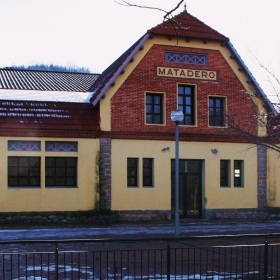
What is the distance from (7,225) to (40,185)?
2.19 m

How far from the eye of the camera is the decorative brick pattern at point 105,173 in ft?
74.7

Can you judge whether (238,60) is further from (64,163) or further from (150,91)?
(64,163)

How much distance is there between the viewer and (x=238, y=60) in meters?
25.2

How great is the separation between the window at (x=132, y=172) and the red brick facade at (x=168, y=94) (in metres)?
1.40

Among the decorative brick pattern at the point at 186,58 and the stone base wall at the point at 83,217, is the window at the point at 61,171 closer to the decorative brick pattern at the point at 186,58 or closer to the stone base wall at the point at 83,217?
the stone base wall at the point at 83,217

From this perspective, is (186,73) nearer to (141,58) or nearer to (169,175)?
(141,58)

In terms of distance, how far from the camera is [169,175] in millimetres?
23938

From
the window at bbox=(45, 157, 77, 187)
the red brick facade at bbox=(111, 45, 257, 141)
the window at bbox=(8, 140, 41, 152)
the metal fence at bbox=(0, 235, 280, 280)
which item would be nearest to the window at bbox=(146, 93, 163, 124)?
the red brick facade at bbox=(111, 45, 257, 141)

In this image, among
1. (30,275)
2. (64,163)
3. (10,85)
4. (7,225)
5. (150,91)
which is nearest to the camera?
(30,275)

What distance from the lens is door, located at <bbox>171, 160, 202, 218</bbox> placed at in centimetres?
2438

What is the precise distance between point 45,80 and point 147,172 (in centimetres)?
912

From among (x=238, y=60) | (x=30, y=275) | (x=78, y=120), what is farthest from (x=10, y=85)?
(x=30, y=275)

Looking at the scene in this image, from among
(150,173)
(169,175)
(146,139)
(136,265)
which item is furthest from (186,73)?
(136,265)

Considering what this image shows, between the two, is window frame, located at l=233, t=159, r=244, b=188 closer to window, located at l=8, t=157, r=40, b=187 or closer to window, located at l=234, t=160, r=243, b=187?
window, located at l=234, t=160, r=243, b=187
